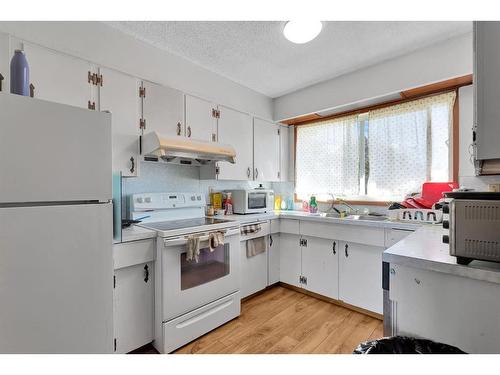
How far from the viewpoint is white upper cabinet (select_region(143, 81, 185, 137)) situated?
2.09 m

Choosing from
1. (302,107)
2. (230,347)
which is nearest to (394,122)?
(302,107)

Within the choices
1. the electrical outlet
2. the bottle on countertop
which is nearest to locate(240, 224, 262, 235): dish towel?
the bottle on countertop

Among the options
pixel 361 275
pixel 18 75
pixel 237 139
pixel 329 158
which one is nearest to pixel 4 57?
pixel 18 75

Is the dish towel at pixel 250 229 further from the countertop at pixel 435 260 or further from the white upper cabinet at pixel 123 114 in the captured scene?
the countertop at pixel 435 260

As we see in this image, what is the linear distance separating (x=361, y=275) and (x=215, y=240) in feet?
4.82

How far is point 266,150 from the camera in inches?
125

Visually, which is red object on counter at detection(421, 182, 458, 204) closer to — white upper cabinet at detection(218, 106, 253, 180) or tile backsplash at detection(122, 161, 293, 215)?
white upper cabinet at detection(218, 106, 253, 180)

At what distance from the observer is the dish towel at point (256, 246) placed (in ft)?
8.51

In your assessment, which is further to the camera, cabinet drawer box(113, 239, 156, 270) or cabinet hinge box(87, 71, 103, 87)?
cabinet hinge box(87, 71, 103, 87)

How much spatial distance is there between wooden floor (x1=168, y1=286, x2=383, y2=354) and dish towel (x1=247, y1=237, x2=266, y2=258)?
53cm

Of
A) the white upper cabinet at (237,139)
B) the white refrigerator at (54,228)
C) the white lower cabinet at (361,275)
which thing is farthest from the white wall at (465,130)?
the white refrigerator at (54,228)

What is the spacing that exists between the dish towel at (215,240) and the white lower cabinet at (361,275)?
4.11 ft
